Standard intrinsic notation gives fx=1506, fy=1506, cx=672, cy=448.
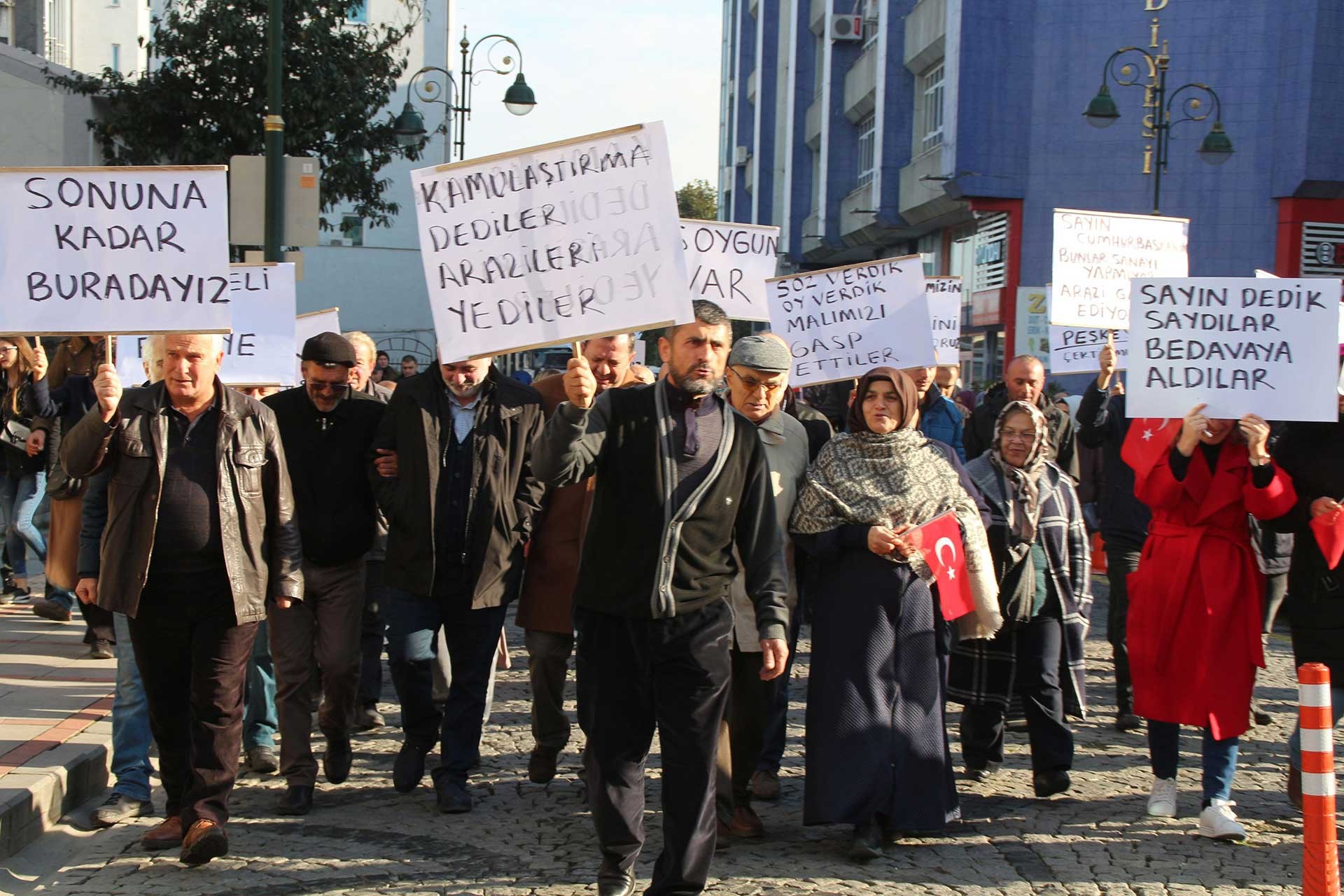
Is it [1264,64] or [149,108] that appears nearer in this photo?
[149,108]

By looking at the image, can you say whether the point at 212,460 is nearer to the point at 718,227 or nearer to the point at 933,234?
the point at 718,227

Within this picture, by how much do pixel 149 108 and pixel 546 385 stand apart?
1732 centimetres

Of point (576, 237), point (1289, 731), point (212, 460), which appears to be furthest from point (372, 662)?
point (1289, 731)

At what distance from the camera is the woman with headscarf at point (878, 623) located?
566 centimetres

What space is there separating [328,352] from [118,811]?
2.04 metres

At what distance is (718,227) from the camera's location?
910 cm

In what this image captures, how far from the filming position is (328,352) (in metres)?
6.39

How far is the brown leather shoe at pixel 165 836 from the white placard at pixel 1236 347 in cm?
411

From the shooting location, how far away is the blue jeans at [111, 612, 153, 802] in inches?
238

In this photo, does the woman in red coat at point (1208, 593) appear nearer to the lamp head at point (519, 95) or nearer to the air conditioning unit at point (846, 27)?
the lamp head at point (519, 95)

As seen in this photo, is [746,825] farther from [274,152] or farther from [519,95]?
[519,95]

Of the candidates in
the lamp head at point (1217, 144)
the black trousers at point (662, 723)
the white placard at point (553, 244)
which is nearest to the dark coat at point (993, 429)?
the white placard at point (553, 244)

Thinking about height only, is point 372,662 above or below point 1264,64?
below

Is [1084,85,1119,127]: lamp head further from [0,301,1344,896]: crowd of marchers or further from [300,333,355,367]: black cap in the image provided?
[300,333,355,367]: black cap
